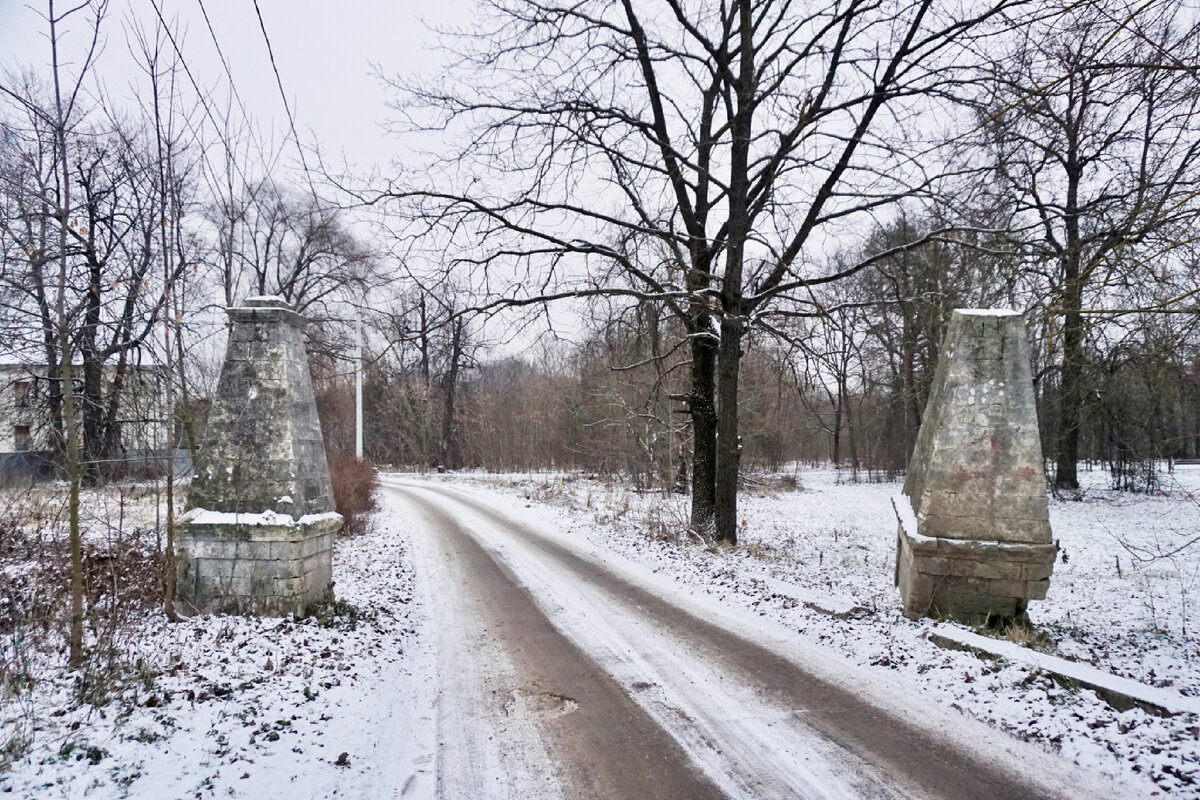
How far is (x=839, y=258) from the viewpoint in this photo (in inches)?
541

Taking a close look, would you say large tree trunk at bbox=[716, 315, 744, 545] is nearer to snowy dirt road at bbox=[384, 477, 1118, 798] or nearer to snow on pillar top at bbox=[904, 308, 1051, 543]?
snowy dirt road at bbox=[384, 477, 1118, 798]

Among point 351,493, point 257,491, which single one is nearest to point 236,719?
point 257,491

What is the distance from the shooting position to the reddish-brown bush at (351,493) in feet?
44.8

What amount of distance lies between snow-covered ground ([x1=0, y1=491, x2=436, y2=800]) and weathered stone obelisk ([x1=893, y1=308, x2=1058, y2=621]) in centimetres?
481

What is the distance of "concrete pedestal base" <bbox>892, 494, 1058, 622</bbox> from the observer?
5.96m

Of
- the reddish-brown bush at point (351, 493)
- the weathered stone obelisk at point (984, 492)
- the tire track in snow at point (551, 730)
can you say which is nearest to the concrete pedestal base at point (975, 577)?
the weathered stone obelisk at point (984, 492)

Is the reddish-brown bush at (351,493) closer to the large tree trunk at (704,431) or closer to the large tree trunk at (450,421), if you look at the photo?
the large tree trunk at (704,431)

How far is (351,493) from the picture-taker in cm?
1514

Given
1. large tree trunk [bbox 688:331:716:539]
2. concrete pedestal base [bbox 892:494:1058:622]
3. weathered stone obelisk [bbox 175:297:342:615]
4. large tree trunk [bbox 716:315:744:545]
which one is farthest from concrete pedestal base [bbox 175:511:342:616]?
large tree trunk [bbox 688:331:716:539]

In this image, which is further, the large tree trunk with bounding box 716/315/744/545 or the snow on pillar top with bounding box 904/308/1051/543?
the large tree trunk with bounding box 716/315/744/545

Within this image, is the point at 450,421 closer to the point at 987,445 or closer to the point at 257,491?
the point at 257,491

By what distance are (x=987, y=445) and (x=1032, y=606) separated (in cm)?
343

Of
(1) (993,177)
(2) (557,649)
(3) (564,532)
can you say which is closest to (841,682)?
(2) (557,649)

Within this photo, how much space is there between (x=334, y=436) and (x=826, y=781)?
4172 cm
